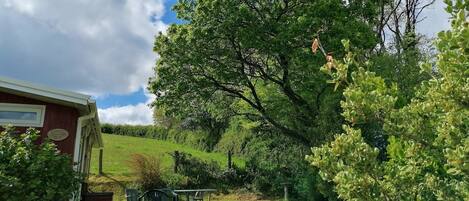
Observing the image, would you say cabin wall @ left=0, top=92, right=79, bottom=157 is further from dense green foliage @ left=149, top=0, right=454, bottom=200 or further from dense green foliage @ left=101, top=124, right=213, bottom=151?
dense green foliage @ left=101, top=124, right=213, bottom=151

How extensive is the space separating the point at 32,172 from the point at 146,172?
10.6 metres

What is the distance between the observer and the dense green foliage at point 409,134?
87.6 inches

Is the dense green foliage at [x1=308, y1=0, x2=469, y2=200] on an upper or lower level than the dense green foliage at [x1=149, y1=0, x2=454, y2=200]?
lower

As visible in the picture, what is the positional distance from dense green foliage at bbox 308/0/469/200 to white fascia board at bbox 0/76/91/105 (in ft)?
17.8

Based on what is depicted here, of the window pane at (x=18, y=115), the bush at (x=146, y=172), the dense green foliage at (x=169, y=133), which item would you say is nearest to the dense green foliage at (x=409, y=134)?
the window pane at (x=18, y=115)

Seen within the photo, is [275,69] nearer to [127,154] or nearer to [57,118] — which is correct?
[57,118]

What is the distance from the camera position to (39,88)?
7.19 metres

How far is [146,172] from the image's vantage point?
15859 millimetres

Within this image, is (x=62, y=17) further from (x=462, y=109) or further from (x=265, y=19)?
(x=462, y=109)

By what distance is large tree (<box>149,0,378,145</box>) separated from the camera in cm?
1218

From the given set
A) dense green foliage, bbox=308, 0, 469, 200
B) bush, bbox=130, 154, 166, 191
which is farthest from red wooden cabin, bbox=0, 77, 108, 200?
bush, bbox=130, 154, 166, 191

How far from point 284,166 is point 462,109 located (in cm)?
1504

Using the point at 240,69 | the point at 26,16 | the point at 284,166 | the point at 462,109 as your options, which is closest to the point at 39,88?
the point at 462,109

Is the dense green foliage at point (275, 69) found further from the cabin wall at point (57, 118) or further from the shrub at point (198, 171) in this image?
the cabin wall at point (57, 118)
